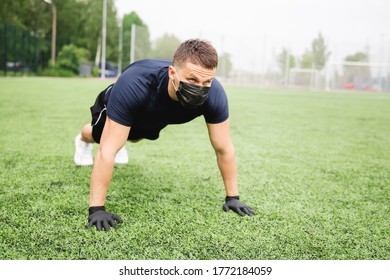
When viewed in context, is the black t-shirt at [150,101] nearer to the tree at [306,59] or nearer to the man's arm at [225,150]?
the man's arm at [225,150]

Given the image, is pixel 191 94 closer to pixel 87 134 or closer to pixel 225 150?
pixel 225 150

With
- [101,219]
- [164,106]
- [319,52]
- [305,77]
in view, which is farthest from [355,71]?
[101,219]

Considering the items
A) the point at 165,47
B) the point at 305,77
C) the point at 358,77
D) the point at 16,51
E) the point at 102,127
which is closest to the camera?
the point at 102,127

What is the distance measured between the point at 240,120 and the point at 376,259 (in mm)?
6124

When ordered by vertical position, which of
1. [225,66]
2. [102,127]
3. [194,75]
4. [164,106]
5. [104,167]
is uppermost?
[225,66]

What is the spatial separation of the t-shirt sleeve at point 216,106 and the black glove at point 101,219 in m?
0.90

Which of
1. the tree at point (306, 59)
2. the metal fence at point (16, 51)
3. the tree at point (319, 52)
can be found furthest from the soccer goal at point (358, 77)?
the metal fence at point (16, 51)

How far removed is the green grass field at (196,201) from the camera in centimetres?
214

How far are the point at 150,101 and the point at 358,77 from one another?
103 feet

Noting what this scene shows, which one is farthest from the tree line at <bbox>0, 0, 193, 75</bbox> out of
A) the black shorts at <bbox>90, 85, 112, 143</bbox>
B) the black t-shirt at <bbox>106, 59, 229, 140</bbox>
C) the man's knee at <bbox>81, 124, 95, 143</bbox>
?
the black t-shirt at <bbox>106, 59, 229, 140</bbox>

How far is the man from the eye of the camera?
236 cm

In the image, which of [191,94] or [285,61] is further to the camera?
[285,61]

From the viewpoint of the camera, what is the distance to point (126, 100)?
239 cm
